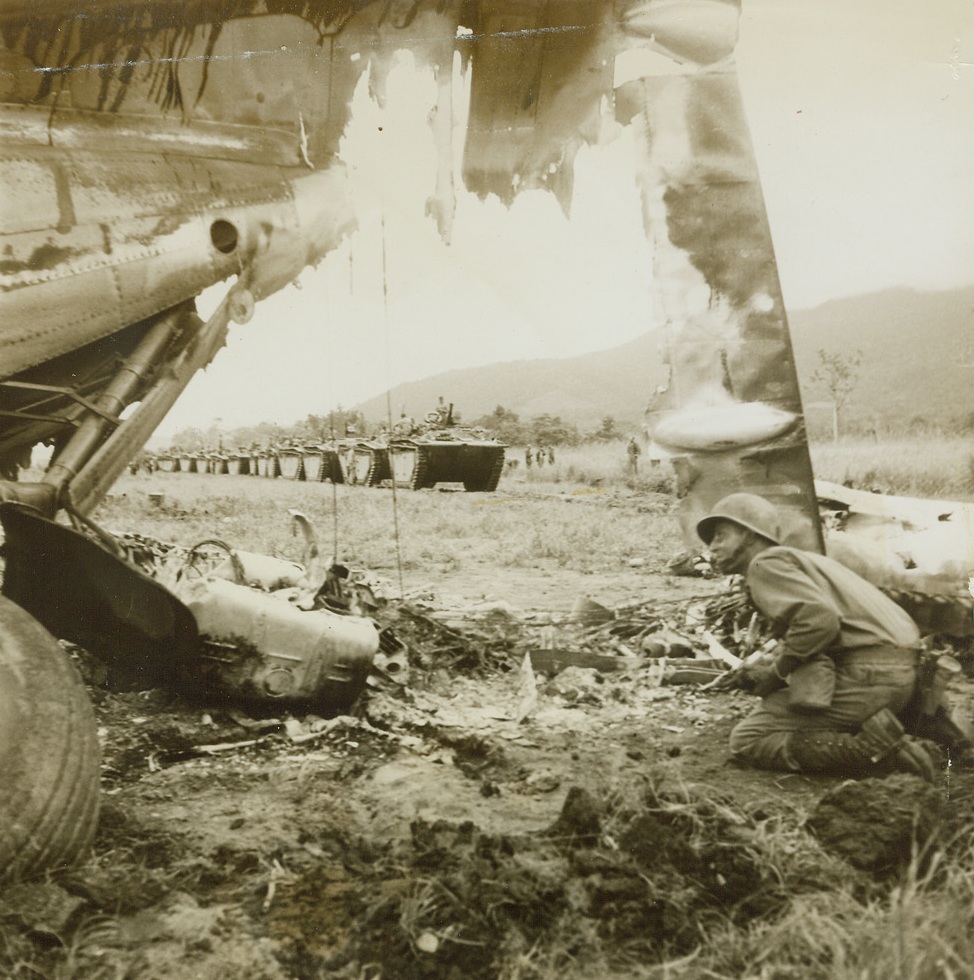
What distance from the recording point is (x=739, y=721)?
2.55 m

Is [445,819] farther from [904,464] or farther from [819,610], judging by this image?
[904,464]

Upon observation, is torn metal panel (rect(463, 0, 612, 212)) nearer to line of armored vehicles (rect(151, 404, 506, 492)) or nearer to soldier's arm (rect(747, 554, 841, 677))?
line of armored vehicles (rect(151, 404, 506, 492))

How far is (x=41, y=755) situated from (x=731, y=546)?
2.26 metres

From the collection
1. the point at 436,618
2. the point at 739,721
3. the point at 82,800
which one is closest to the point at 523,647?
the point at 436,618

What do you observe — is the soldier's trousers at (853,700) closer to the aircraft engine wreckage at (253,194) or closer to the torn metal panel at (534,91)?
the aircraft engine wreckage at (253,194)

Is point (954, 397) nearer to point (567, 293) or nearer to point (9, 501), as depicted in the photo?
point (567, 293)

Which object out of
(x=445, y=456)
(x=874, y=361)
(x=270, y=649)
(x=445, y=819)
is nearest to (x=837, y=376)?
(x=874, y=361)

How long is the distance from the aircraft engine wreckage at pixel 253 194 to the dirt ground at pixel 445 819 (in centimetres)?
37

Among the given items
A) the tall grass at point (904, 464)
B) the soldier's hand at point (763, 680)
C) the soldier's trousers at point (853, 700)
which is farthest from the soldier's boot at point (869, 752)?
the tall grass at point (904, 464)

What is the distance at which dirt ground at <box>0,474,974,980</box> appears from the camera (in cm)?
199

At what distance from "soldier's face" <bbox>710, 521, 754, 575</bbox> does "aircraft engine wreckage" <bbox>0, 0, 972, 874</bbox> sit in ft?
0.47

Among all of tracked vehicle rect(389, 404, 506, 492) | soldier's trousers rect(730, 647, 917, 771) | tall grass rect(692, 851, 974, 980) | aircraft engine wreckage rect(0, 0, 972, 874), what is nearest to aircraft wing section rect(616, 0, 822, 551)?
aircraft engine wreckage rect(0, 0, 972, 874)

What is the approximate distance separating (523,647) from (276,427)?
1.30 metres

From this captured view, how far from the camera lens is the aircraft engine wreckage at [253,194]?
8.68ft
